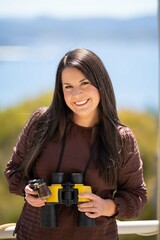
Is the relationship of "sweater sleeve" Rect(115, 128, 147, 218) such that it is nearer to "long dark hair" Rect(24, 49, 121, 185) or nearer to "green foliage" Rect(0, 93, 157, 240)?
"long dark hair" Rect(24, 49, 121, 185)

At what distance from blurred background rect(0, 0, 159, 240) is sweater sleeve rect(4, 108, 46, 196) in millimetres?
618

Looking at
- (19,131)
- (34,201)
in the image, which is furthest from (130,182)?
(19,131)

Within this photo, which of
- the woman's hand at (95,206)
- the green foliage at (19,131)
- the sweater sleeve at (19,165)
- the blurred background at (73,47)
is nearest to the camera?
the woman's hand at (95,206)

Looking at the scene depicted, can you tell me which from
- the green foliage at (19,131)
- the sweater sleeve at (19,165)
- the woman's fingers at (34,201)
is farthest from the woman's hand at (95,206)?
the green foliage at (19,131)

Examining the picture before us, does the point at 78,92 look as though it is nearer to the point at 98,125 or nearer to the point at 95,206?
the point at 98,125

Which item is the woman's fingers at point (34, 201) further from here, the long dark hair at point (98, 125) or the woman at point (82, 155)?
the long dark hair at point (98, 125)

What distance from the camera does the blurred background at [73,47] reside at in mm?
2699

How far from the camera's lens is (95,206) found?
5.69 feet

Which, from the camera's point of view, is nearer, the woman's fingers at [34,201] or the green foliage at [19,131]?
the woman's fingers at [34,201]

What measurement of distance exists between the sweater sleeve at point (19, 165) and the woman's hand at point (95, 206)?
23cm

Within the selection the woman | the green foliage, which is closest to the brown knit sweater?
the woman

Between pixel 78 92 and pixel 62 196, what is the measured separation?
0.33 metres

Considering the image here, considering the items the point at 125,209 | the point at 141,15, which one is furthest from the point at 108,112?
the point at 141,15

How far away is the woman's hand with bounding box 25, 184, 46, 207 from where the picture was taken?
1735mm
